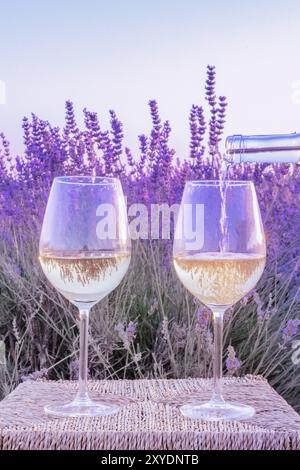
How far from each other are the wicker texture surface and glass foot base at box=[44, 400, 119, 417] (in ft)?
0.04

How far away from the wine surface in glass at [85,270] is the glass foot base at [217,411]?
6.9 inches

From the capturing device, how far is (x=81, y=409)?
1013 millimetres

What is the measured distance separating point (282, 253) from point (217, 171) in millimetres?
336

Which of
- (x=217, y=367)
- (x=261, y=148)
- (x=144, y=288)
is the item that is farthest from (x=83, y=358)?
(x=144, y=288)

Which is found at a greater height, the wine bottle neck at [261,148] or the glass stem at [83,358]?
the wine bottle neck at [261,148]

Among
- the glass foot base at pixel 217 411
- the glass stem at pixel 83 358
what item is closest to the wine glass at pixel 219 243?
the glass foot base at pixel 217 411

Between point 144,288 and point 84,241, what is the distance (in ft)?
3.53

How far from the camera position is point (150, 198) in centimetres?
225

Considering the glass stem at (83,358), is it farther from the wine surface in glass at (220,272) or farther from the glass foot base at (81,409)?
the wine surface in glass at (220,272)

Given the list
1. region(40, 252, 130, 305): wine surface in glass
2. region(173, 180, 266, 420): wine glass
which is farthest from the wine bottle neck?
region(40, 252, 130, 305): wine surface in glass

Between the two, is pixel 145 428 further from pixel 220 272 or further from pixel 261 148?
pixel 261 148

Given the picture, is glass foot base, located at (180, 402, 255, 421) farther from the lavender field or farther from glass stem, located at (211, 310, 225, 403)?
the lavender field

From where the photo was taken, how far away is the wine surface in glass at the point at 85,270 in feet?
3.27
